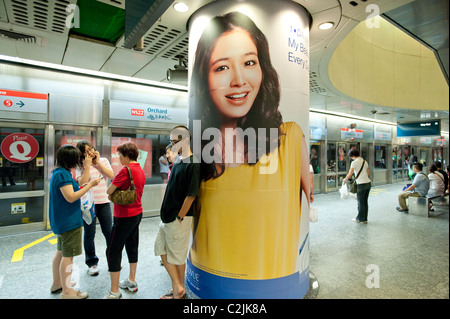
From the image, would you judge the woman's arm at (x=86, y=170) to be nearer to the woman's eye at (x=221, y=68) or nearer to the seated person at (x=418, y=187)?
the woman's eye at (x=221, y=68)

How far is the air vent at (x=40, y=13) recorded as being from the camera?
2.81 meters

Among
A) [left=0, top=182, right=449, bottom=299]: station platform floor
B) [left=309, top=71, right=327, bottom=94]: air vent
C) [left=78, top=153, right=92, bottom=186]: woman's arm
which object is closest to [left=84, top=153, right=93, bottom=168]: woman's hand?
[left=78, top=153, right=92, bottom=186]: woman's arm

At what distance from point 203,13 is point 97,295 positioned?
10.4 feet

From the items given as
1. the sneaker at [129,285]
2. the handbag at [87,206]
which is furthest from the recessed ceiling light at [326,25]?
the sneaker at [129,285]

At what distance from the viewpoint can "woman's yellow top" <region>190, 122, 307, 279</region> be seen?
8.05 ft

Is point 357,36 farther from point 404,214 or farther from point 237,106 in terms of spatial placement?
point 237,106

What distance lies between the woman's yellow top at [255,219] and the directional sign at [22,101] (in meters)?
4.32

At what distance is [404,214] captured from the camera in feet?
22.6

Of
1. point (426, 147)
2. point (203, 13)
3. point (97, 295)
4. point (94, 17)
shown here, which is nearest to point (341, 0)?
point (203, 13)

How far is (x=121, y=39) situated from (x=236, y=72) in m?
2.08

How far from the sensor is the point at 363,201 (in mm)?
5965

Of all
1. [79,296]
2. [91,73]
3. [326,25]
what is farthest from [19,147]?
[326,25]

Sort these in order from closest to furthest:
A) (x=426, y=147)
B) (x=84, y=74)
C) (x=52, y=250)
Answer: (x=52, y=250), (x=84, y=74), (x=426, y=147)

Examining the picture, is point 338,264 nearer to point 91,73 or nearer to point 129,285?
point 129,285
